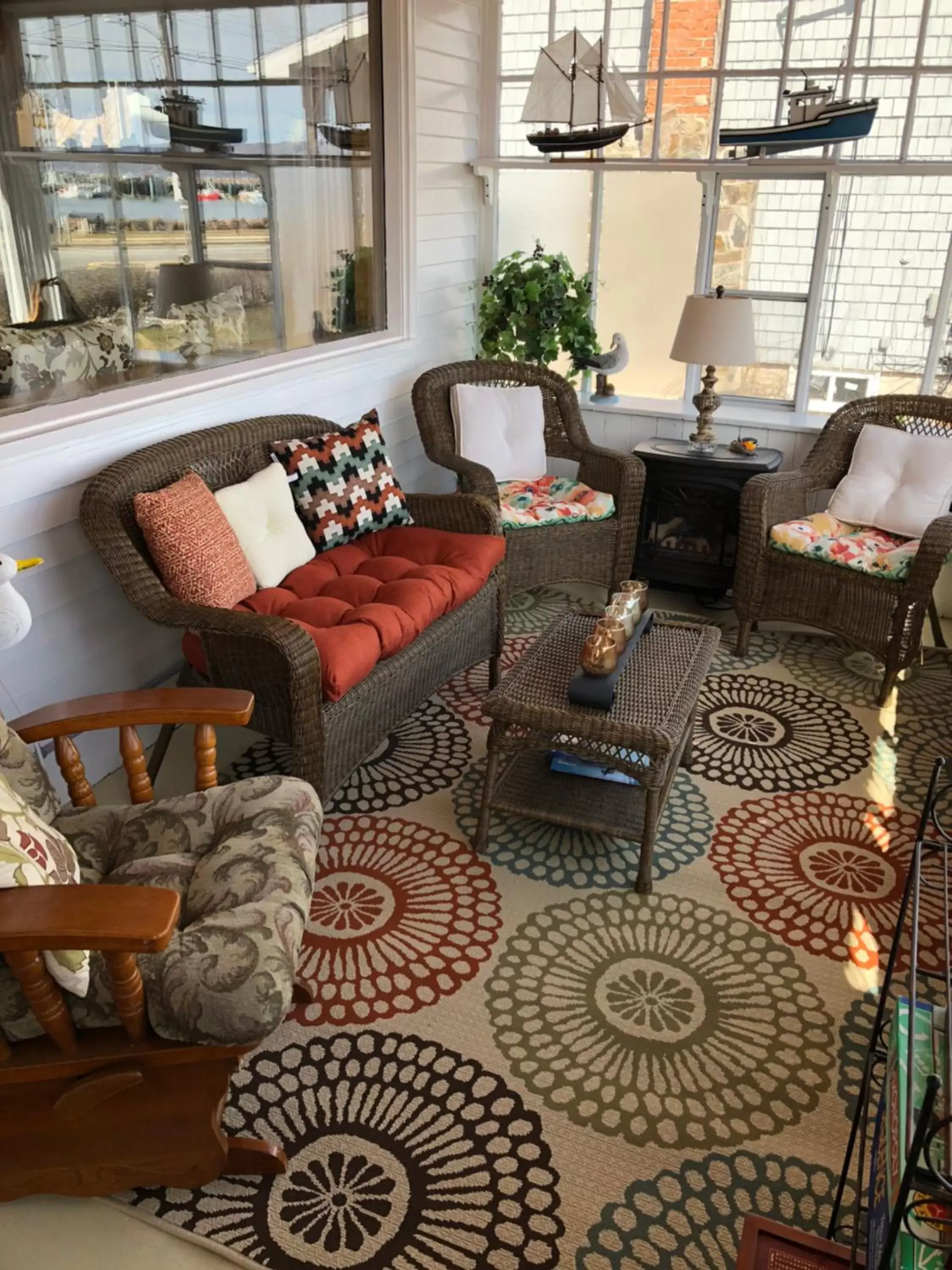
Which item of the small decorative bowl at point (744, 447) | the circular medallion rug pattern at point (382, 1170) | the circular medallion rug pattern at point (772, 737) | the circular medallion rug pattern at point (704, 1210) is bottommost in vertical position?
the circular medallion rug pattern at point (382, 1170)

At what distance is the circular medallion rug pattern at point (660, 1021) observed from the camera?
1.84 meters

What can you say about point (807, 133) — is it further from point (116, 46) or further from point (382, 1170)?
point (382, 1170)

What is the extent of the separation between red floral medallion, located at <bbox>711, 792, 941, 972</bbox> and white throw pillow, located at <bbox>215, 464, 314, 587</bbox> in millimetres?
1427

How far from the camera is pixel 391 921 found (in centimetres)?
230

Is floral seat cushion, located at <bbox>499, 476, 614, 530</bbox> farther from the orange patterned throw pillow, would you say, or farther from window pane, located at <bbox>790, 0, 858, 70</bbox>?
window pane, located at <bbox>790, 0, 858, 70</bbox>

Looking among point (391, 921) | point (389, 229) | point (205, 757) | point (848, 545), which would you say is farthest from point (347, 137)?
point (391, 921)

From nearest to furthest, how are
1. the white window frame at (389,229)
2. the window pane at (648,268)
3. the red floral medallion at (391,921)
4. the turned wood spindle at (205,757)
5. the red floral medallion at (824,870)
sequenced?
the turned wood spindle at (205,757) < the red floral medallion at (391,921) < the red floral medallion at (824,870) < the white window frame at (389,229) < the window pane at (648,268)

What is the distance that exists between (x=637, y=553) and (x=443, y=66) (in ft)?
6.83

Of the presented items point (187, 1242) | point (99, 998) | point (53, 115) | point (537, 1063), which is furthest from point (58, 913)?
point (53, 115)

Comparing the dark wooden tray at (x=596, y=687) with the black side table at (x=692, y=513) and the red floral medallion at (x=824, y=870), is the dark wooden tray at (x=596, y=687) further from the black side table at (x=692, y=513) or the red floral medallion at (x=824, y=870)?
the black side table at (x=692, y=513)

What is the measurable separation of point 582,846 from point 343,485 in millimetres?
1338

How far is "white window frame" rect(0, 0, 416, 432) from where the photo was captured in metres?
3.13

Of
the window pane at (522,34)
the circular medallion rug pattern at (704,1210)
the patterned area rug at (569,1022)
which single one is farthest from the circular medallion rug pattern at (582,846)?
the window pane at (522,34)

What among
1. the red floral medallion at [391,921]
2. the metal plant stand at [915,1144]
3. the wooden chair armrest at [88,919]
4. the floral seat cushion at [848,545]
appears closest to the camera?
the metal plant stand at [915,1144]
